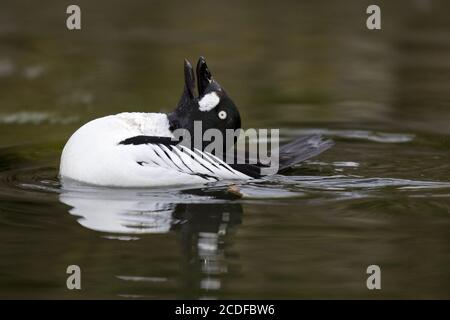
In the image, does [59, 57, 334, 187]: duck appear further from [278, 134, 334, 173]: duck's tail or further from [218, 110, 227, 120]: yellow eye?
[278, 134, 334, 173]: duck's tail

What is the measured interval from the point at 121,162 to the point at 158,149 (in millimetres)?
364

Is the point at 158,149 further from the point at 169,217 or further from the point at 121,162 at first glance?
the point at 169,217

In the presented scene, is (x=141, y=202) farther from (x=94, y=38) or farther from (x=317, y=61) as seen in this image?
(x=94, y=38)

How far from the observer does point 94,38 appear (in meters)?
15.7

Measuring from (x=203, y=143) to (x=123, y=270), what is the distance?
8.63 ft

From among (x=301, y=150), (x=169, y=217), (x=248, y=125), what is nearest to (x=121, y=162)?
(x=169, y=217)

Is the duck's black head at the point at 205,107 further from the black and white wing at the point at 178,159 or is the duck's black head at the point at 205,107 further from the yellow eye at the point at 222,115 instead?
the black and white wing at the point at 178,159

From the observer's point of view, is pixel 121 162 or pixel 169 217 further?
pixel 121 162

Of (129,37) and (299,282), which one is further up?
(129,37)

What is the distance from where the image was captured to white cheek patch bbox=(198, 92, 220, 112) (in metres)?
8.71

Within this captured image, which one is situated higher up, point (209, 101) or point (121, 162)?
point (209, 101)

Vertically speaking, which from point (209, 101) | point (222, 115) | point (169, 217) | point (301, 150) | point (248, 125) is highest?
point (209, 101)

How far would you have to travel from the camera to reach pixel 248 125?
37.6ft

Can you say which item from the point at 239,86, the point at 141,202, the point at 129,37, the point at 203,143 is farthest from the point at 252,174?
the point at 129,37
